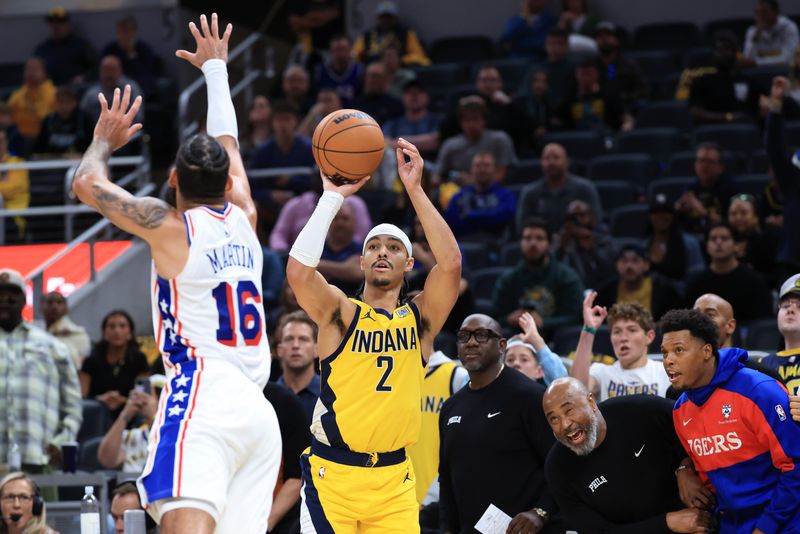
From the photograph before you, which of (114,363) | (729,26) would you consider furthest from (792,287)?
(729,26)

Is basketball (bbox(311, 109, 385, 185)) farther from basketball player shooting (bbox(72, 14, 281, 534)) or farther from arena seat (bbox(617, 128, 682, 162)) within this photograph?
arena seat (bbox(617, 128, 682, 162))

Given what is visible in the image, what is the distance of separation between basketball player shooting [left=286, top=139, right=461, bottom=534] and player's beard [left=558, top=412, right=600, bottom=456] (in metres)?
0.87

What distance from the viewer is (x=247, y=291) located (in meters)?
5.41

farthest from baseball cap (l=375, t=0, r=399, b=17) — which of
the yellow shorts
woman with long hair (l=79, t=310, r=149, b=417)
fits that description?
the yellow shorts

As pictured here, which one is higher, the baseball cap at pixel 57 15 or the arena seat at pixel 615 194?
the baseball cap at pixel 57 15

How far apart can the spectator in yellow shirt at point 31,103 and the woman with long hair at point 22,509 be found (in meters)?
9.01

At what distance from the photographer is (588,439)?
6938mm

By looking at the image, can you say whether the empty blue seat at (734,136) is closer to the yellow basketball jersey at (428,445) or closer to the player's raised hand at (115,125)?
the yellow basketball jersey at (428,445)

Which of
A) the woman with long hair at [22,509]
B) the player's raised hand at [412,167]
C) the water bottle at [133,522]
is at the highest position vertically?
the player's raised hand at [412,167]

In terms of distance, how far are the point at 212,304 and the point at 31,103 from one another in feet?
39.8

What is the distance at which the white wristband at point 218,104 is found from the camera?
6.06m

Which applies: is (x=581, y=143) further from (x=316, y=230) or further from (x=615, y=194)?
(x=316, y=230)

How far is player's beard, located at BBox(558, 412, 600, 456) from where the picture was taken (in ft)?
22.7

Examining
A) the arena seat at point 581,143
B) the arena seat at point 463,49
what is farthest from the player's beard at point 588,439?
the arena seat at point 463,49
